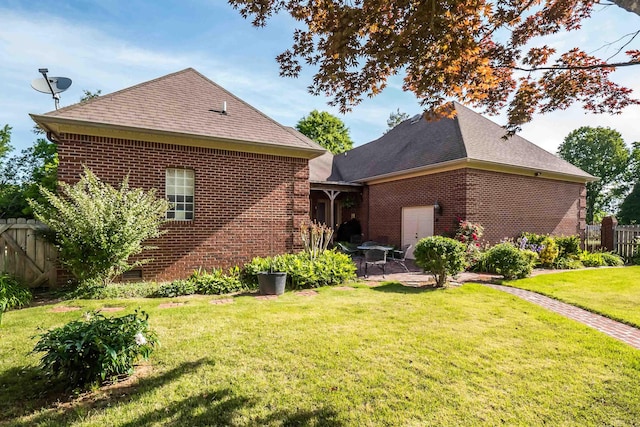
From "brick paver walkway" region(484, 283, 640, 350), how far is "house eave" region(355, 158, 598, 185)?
5.32 meters

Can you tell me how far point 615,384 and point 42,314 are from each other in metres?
8.29

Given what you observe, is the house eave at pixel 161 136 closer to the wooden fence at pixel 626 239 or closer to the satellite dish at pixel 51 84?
the satellite dish at pixel 51 84

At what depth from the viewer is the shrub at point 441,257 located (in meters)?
8.05

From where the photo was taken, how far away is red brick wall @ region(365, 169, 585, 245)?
39.3ft

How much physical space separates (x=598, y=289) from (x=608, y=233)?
364 inches

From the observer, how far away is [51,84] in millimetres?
8453

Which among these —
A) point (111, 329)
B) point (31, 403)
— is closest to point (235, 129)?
point (111, 329)

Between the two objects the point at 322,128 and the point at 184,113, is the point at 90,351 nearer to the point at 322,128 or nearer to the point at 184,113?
the point at 184,113

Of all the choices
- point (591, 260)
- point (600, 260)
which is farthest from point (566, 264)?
point (600, 260)

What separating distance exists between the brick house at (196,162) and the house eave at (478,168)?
5.33 metres

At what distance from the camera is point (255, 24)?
4.14 metres

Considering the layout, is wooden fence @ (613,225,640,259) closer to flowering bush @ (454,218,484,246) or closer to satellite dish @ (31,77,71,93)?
flowering bush @ (454,218,484,246)

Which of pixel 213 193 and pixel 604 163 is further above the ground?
pixel 604 163

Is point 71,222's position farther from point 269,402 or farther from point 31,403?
point 269,402
